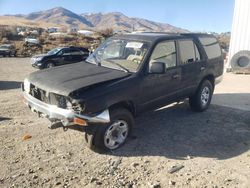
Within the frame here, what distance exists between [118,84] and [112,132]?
2.66 feet

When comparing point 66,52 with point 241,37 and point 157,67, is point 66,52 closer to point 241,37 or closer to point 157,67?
point 241,37

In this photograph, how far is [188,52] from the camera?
6340 millimetres

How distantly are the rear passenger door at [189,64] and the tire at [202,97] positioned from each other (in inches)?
12.3

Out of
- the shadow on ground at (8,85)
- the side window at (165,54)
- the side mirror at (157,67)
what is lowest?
the shadow on ground at (8,85)

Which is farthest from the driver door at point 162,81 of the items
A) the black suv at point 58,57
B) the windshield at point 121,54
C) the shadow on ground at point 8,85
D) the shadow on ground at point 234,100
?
the black suv at point 58,57

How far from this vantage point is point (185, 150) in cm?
494

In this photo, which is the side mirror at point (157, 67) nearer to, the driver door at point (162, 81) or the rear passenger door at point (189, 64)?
the driver door at point (162, 81)

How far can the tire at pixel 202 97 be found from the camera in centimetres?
688

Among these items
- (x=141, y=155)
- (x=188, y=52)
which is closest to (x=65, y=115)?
(x=141, y=155)

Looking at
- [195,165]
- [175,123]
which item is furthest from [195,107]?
[195,165]

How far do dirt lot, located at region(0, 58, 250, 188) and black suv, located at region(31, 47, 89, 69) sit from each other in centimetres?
986

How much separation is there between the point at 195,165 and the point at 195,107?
2802 millimetres

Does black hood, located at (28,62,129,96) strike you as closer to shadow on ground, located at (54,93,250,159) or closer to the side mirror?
the side mirror

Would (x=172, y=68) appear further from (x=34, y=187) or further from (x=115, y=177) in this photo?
(x=34, y=187)
